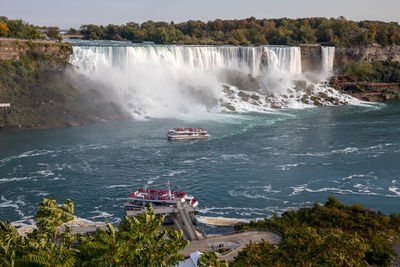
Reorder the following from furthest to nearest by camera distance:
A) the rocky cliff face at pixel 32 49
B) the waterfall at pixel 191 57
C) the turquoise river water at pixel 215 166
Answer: the waterfall at pixel 191 57, the rocky cliff face at pixel 32 49, the turquoise river water at pixel 215 166

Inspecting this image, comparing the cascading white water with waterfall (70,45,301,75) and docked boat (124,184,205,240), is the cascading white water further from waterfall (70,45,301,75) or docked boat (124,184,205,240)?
docked boat (124,184,205,240)

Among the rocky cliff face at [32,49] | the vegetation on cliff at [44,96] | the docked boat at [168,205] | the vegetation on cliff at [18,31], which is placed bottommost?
the docked boat at [168,205]

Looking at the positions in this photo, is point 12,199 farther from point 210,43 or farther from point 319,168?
point 210,43

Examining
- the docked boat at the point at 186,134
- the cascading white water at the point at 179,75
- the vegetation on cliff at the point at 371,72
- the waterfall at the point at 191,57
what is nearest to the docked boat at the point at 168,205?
the docked boat at the point at 186,134

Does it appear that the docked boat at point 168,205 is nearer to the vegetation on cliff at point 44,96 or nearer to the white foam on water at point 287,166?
the white foam on water at point 287,166

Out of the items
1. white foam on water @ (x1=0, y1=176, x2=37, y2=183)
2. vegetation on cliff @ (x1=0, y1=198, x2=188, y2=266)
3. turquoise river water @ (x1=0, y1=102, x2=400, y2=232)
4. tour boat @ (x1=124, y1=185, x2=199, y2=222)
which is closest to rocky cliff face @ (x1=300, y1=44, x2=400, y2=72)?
turquoise river water @ (x1=0, y1=102, x2=400, y2=232)
